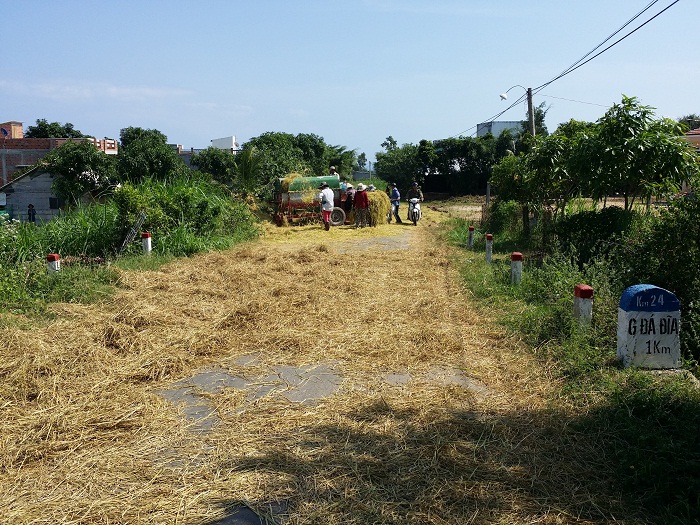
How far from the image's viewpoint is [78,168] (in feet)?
90.2

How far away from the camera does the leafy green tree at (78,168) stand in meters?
27.3

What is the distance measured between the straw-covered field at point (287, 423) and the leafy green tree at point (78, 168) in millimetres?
21136

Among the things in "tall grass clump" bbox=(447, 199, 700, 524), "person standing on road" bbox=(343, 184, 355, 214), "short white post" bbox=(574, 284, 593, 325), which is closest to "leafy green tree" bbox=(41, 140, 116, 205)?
"person standing on road" bbox=(343, 184, 355, 214)

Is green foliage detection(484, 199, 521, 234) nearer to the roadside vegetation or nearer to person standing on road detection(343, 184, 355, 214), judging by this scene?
the roadside vegetation

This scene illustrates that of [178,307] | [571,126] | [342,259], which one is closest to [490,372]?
[178,307]

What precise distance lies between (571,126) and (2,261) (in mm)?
13025

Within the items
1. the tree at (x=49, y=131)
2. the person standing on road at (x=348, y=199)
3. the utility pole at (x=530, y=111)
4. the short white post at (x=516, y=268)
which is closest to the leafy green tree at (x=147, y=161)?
the person standing on road at (x=348, y=199)

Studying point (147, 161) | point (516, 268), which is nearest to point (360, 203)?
point (516, 268)

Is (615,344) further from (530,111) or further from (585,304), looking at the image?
(530,111)

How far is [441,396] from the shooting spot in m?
5.19

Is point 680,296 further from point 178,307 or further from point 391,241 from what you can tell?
point 391,241

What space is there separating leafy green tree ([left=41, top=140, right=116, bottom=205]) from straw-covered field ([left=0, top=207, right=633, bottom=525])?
21136mm

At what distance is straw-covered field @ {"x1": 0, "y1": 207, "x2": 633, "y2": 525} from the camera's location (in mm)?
3564

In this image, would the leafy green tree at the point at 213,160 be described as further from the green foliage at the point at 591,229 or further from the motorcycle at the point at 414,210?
the green foliage at the point at 591,229
